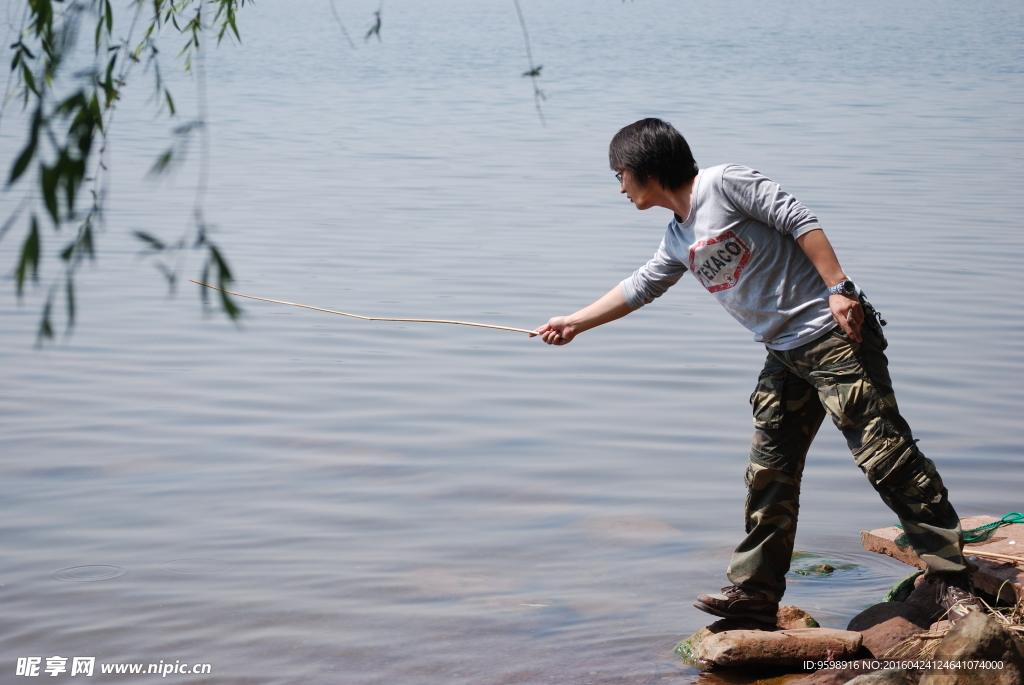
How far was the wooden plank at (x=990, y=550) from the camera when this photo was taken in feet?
12.1

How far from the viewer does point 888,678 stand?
127 inches

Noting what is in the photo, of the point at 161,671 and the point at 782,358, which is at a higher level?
the point at 782,358

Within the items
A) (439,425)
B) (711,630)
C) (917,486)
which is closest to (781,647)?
(711,630)

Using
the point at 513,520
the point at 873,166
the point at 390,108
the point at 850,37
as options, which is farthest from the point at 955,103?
the point at 513,520

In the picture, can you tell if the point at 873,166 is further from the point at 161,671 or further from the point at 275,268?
the point at 161,671

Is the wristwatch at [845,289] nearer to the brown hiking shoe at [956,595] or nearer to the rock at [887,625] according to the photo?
the brown hiking shoe at [956,595]

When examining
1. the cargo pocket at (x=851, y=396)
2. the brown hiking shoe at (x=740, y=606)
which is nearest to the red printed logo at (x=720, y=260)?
the cargo pocket at (x=851, y=396)

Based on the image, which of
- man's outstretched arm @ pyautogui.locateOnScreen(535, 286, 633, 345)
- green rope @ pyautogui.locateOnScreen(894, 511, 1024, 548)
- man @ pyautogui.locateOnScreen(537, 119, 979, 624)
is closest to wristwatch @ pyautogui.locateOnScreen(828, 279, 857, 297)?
man @ pyautogui.locateOnScreen(537, 119, 979, 624)

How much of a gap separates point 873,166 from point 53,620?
1334 cm

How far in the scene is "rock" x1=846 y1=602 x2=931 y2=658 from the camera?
374 cm

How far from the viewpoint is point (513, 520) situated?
5434 millimetres

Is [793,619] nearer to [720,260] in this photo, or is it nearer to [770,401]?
[770,401]

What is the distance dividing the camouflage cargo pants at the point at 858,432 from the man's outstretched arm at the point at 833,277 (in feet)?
0.19

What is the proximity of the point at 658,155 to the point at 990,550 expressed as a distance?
177 cm
